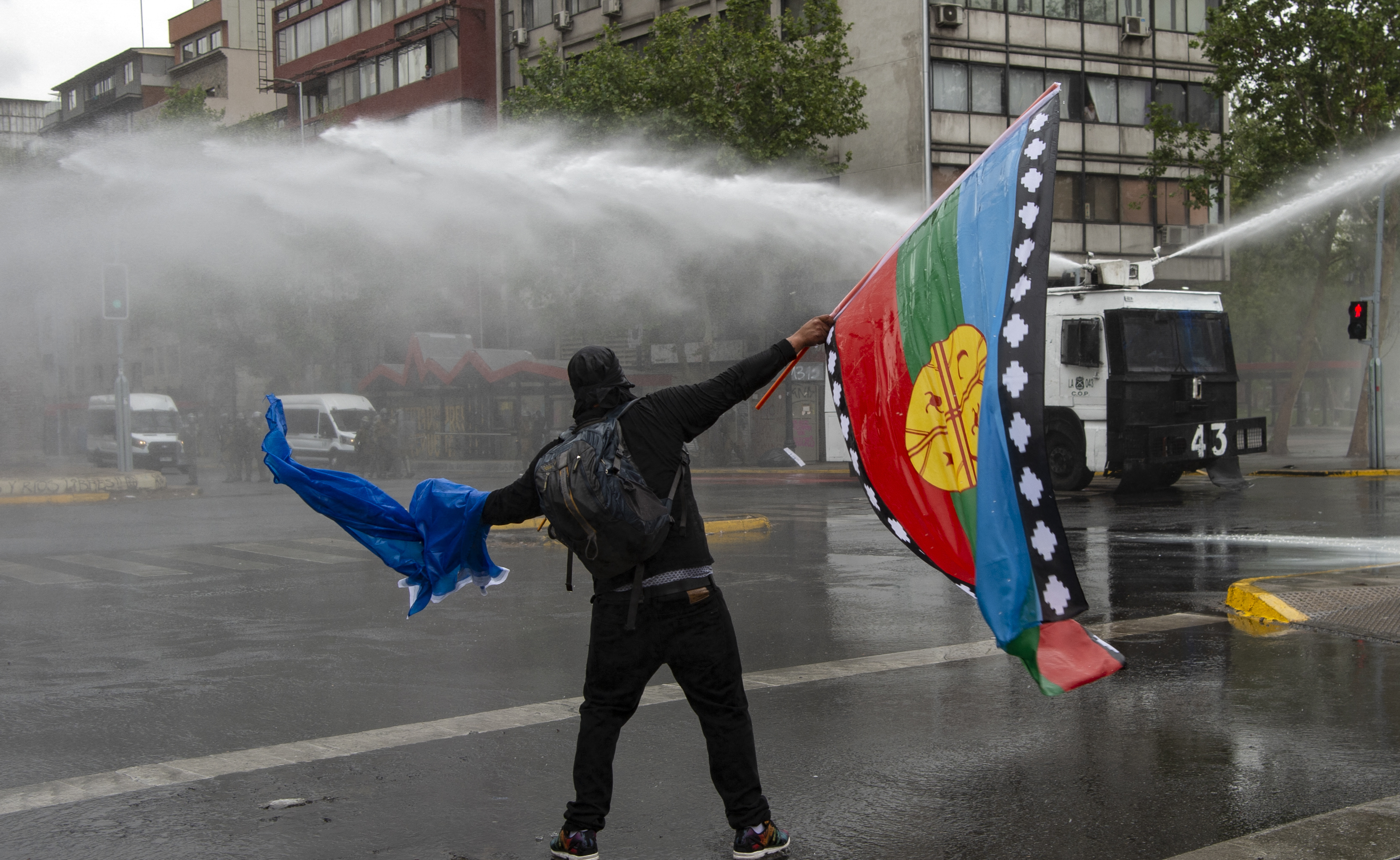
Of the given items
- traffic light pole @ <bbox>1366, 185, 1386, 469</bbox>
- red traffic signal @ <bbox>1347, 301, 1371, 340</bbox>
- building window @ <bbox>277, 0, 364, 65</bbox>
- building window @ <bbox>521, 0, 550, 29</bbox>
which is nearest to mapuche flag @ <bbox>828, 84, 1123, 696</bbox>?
red traffic signal @ <bbox>1347, 301, 1371, 340</bbox>

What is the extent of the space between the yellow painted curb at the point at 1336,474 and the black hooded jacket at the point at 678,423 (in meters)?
19.9

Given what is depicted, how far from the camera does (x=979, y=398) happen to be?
3832mm

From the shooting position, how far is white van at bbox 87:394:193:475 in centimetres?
3728

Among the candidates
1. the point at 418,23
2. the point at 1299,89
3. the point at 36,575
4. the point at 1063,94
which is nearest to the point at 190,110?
the point at 418,23

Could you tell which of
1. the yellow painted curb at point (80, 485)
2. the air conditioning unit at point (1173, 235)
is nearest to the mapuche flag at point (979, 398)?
the yellow painted curb at point (80, 485)

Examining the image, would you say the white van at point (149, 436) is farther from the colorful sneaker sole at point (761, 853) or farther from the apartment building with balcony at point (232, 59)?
the colorful sneaker sole at point (761, 853)

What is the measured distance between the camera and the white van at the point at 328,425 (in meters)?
36.2

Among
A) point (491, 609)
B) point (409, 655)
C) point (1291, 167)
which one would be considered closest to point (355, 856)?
point (409, 655)

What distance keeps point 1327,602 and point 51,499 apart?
22.4 metres

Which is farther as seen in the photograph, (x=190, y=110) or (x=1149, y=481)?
(x=190, y=110)

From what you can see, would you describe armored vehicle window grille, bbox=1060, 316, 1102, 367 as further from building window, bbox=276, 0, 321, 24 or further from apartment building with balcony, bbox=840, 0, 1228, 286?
building window, bbox=276, 0, 321, 24

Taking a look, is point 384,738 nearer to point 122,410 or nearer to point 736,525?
point 736,525

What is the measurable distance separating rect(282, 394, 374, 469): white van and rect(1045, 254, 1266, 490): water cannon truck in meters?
23.0

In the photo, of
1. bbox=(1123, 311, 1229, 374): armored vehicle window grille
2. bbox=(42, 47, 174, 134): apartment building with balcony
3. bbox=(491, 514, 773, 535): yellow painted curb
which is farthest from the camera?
bbox=(42, 47, 174, 134): apartment building with balcony
